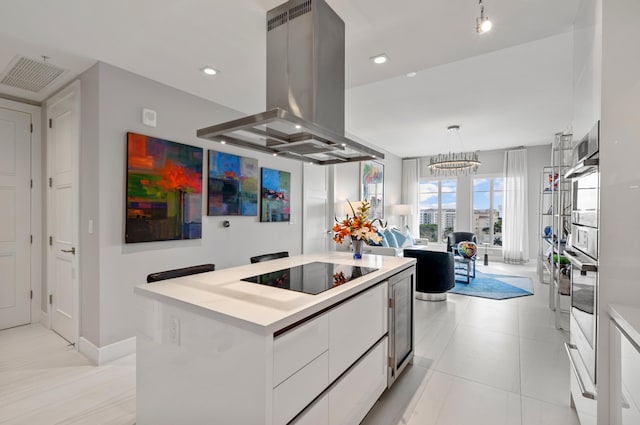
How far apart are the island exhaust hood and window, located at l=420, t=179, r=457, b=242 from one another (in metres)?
7.20

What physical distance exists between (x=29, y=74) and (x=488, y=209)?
8.94m

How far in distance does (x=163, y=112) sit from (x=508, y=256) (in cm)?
795

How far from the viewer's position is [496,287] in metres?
5.15

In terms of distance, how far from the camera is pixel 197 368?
1342 millimetres

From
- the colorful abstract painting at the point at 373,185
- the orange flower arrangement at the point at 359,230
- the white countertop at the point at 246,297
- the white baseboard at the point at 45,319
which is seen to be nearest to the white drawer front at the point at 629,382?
the white countertop at the point at 246,297

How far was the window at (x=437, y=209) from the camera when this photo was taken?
8461 millimetres

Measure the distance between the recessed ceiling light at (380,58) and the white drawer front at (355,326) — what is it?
186 cm

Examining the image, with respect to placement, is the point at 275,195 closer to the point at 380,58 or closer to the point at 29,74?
the point at 380,58

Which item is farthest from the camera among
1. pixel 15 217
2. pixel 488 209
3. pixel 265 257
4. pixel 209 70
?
pixel 488 209

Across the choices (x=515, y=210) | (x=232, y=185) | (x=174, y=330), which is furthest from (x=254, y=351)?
(x=515, y=210)

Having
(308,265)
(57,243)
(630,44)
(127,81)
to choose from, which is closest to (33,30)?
(127,81)

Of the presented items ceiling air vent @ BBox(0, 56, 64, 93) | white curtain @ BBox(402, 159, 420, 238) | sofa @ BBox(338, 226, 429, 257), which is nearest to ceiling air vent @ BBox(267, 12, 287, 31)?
ceiling air vent @ BBox(0, 56, 64, 93)

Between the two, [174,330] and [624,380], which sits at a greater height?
[174,330]

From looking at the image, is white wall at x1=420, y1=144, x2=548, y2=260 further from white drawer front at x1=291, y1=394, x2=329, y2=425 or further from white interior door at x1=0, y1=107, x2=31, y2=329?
white interior door at x1=0, y1=107, x2=31, y2=329
